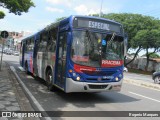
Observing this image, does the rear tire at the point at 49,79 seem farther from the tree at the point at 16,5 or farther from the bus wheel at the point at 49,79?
the tree at the point at 16,5

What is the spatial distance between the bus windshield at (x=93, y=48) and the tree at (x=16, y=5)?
1088 centimetres

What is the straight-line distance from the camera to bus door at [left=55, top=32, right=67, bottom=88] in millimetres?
10345

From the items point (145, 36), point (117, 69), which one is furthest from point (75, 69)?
point (145, 36)

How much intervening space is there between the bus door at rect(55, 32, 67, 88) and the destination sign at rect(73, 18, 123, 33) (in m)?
0.76

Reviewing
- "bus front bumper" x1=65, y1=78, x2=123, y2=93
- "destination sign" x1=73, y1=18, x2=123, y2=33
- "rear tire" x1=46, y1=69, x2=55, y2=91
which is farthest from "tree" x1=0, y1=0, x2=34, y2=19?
"bus front bumper" x1=65, y1=78, x2=123, y2=93

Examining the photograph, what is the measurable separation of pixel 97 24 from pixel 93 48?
969mm

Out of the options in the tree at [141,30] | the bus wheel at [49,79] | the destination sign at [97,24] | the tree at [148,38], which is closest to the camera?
the destination sign at [97,24]

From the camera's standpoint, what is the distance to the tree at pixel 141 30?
4844 centimetres

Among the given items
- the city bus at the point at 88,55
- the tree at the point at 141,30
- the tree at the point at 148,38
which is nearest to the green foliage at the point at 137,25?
the tree at the point at 141,30

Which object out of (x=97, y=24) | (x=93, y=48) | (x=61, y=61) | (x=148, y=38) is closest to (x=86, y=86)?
(x=93, y=48)

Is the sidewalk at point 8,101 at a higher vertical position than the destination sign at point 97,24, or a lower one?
lower

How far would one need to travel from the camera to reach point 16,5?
1989 cm

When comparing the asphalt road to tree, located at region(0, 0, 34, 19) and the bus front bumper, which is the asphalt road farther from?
tree, located at region(0, 0, 34, 19)

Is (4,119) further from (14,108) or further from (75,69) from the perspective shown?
(75,69)
